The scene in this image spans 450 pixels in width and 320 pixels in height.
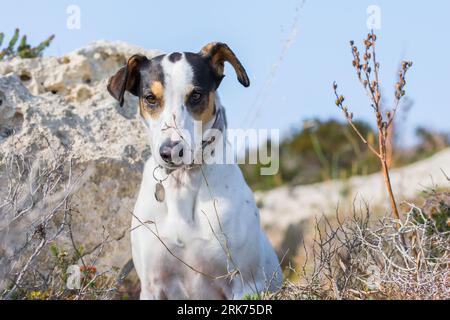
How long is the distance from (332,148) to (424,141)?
2.15 m

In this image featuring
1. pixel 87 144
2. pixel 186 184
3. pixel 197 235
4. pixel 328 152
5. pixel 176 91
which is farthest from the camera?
pixel 328 152

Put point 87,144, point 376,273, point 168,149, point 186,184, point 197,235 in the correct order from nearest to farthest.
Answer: point 376,273, point 168,149, point 197,235, point 186,184, point 87,144

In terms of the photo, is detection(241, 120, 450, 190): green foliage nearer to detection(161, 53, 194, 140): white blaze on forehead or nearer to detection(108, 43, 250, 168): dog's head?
detection(108, 43, 250, 168): dog's head

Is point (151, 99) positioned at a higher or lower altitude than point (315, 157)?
lower

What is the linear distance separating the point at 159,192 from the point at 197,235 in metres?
0.41

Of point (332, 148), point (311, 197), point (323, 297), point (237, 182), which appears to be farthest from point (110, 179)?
point (332, 148)

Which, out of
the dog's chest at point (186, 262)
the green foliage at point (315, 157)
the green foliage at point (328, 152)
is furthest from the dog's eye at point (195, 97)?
the green foliage at point (328, 152)

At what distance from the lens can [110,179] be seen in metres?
6.98

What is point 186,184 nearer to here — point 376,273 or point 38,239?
point 38,239

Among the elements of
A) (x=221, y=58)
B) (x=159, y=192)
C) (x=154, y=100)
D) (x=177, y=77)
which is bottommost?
(x=159, y=192)

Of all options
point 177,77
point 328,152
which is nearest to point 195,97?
point 177,77

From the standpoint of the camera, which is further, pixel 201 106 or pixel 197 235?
pixel 197 235

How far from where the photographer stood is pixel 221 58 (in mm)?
6121
